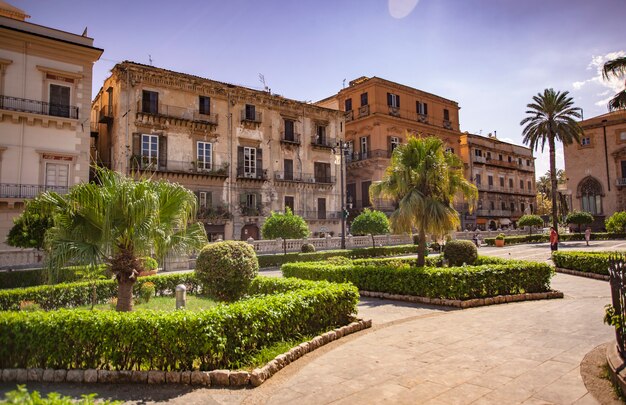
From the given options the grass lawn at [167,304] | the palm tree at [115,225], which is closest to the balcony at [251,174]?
the grass lawn at [167,304]

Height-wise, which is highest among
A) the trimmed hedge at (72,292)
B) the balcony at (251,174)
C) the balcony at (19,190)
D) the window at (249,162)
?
the window at (249,162)

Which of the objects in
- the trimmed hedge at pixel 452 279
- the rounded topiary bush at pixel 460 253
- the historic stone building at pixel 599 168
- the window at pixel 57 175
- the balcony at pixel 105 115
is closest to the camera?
the trimmed hedge at pixel 452 279

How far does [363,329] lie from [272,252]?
19.4m

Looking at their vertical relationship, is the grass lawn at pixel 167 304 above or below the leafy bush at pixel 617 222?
below

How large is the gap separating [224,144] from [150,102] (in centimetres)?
646

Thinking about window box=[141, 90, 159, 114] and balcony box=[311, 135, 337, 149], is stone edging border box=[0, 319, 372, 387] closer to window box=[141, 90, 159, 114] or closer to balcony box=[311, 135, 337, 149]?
window box=[141, 90, 159, 114]

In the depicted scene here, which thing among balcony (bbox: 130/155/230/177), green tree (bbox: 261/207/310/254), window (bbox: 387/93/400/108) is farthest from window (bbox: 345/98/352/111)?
green tree (bbox: 261/207/310/254)

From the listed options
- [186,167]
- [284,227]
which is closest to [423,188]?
[284,227]

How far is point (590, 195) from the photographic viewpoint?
5041 cm

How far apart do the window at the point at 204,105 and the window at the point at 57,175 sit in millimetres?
11207

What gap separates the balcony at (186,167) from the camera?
96.2 feet

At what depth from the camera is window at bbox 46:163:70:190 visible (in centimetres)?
2466

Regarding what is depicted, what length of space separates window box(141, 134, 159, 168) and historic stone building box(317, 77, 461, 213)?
20612 millimetres

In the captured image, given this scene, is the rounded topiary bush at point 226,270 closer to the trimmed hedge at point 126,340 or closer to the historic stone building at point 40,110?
the trimmed hedge at point 126,340
